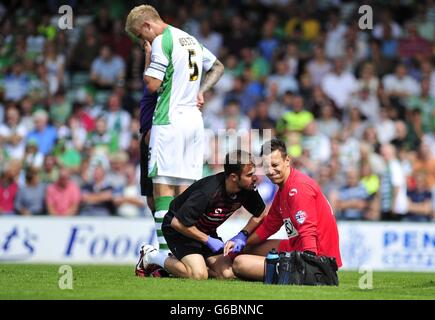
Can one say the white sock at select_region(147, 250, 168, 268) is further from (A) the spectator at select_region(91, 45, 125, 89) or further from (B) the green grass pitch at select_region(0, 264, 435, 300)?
(A) the spectator at select_region(91, 45, 125, 89)

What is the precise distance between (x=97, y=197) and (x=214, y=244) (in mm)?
6962

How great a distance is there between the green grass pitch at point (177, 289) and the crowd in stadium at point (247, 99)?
231 inches

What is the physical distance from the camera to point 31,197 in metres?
17.3

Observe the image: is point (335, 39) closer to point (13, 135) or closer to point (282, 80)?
point (282, 80)

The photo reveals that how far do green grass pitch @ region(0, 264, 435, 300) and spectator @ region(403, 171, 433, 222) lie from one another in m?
5.94

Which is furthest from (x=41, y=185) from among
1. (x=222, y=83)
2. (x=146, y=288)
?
(x=146, y=288)

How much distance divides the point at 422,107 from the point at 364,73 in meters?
1.29

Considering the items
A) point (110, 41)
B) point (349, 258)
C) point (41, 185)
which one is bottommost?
point (349, 258)

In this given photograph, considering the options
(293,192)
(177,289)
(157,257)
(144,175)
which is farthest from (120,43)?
(177,289)

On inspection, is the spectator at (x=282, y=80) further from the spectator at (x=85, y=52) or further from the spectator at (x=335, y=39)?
the spectator at (x=85, y=52)

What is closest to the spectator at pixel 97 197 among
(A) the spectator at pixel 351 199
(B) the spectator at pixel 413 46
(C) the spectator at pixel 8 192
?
(C) the spectator at pixel 8 192

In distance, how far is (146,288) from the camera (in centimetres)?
961

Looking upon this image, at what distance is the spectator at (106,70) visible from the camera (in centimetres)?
2017
